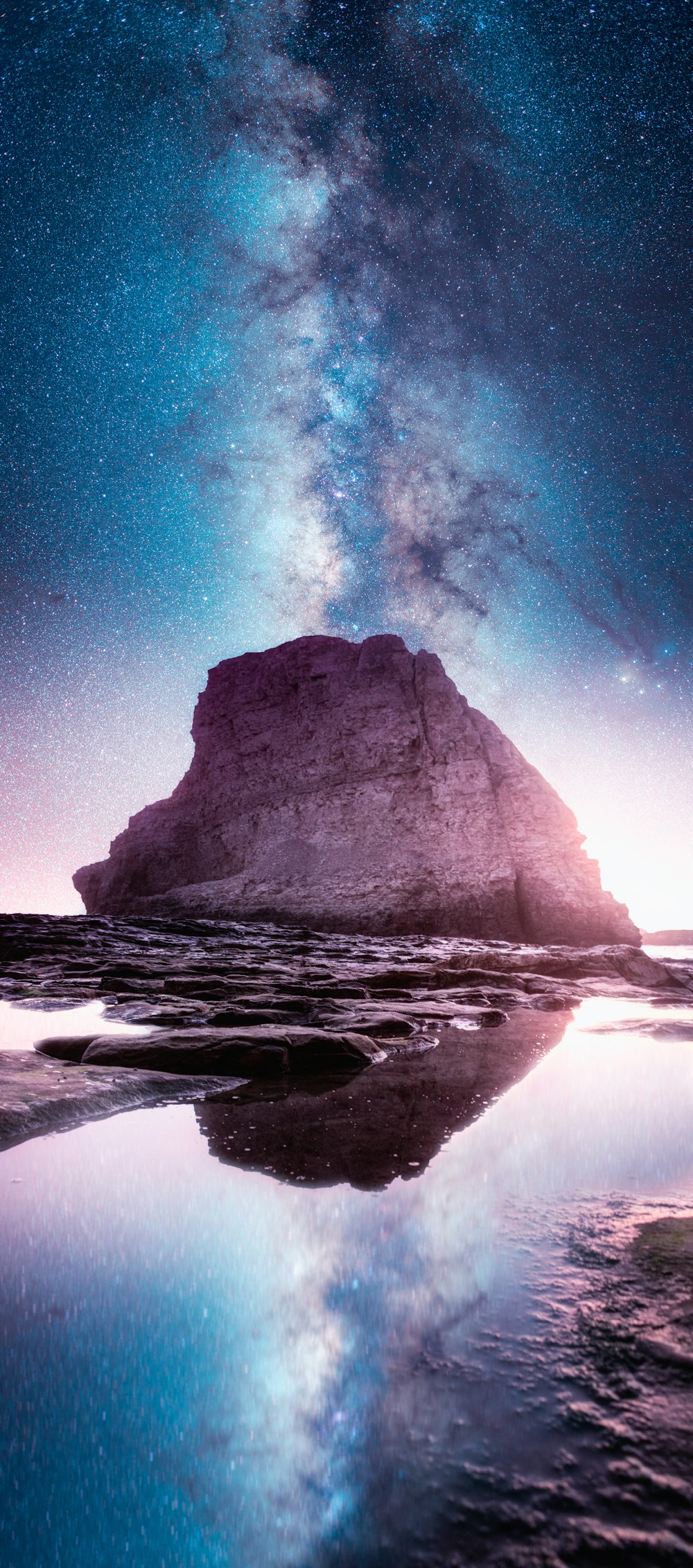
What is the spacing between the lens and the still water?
976mm

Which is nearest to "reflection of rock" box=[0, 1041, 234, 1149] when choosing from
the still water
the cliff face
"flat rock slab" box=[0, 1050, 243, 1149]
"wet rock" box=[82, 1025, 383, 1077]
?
"flat rock slab" box=[0, 1050, 243, 1149]

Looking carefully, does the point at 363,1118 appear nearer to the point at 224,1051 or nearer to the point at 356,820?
the point at 224,1051

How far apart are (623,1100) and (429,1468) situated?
3198 millimetres

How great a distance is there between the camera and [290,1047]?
466cm

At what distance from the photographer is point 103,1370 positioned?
133 centimetres

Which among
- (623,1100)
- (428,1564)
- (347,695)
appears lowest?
(623,1100)

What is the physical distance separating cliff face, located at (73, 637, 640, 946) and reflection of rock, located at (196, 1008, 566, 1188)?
76.3 ft

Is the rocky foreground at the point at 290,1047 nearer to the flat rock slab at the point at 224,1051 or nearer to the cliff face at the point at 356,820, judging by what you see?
the flat rock slab at the point at 224,1051

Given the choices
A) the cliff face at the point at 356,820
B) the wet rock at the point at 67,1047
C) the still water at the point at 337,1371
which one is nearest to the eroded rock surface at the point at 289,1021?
the wet rock at the point at 67,1047

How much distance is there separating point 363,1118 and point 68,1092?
4.80 feet

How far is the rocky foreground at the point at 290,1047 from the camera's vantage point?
9.78 ft

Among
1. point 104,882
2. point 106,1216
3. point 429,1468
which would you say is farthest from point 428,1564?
point 104,882

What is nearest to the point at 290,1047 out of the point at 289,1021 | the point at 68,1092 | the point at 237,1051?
the point at 237,1051

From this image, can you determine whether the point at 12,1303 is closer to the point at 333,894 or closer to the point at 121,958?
the point at 121,958
